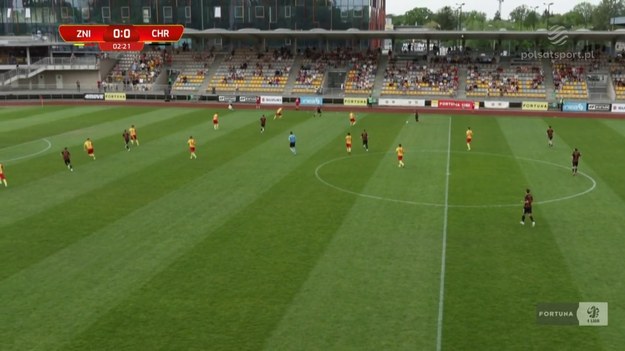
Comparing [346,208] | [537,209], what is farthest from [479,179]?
[346,208]

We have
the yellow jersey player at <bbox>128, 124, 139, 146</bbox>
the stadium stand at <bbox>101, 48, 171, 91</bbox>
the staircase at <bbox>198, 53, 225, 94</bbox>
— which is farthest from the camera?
the stadium stand at <bbox>101, 48, 171, 91</bbox>

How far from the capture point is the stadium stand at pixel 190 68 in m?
72.1

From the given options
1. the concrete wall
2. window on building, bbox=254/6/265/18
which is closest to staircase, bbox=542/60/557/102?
window on building, bbox=254/6/265/18

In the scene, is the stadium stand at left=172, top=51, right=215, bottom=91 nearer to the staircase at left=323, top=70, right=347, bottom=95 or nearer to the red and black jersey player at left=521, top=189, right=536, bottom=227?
the staircase at left=323, top=70, right=347, bottom=95

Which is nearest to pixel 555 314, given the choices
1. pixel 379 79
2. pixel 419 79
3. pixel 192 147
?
pixel 192 147

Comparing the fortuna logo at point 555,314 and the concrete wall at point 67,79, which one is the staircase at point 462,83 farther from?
the fortuna logo at point 555,314

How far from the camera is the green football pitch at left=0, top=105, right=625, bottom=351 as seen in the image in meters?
13.4

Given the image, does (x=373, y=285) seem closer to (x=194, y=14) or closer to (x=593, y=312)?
(x=593, y=312)

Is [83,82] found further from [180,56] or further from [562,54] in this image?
[562,54]

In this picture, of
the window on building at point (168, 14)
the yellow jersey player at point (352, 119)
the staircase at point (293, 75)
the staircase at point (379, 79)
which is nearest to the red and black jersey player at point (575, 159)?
the yellow jersey player at point (352, 119)

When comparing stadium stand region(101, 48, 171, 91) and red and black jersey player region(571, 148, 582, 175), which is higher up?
stadium stand region(101, 48, 171, 91)

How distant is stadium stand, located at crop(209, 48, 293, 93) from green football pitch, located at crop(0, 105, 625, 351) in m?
34.7

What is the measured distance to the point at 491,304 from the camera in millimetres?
14734

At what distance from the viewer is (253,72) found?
73.8 meters
